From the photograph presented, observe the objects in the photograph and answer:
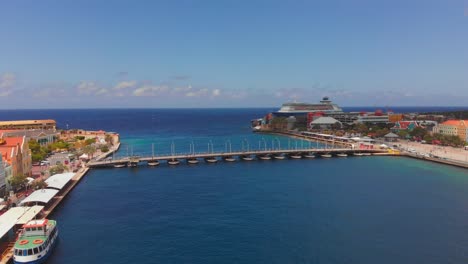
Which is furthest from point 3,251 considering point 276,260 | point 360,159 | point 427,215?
point 360,159

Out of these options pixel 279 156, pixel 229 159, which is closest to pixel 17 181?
pixel 229 159

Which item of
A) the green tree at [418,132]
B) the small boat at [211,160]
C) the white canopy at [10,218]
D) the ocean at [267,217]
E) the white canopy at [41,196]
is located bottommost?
the ocean at [267,217]

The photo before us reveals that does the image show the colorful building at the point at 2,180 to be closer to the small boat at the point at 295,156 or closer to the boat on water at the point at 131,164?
the boat on water at the point at 131,164

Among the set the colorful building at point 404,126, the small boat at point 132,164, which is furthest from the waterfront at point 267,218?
the colorful building at point 404,126

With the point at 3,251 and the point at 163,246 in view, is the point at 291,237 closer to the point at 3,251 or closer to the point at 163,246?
the point at 163,246

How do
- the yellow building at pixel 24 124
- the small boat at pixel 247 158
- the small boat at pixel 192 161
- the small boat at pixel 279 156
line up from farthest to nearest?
the yellow building at pixel 24 124 → the small boat at pixel 279 156 → the small boat at pixel 247 158 → the small boat at pixel 192 161

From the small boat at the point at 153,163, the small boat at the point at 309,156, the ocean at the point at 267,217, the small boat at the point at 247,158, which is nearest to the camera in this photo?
the ocean at the point at 267,217

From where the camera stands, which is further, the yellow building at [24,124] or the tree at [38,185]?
the yellow building at [24,124]
